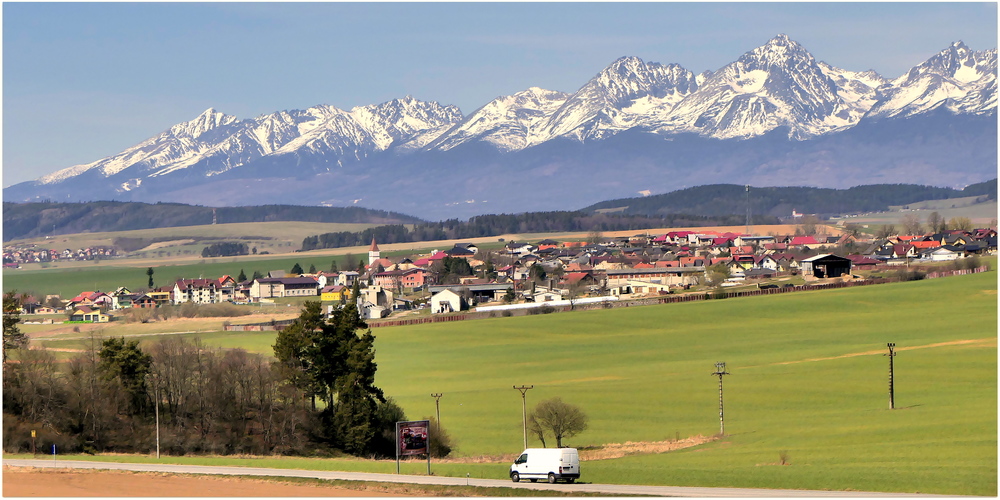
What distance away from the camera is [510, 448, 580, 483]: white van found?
4634cm

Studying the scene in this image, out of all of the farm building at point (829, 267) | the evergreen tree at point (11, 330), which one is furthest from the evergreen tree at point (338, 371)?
the farm building at point (829, 267)

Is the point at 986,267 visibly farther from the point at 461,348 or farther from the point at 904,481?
the point at 904,481

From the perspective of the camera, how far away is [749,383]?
76.4 meters

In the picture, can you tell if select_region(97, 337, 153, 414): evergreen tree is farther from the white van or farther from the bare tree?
the white van

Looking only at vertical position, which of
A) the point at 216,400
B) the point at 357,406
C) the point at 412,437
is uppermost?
the point at 412,437

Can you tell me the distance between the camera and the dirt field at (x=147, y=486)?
4359 centimetres

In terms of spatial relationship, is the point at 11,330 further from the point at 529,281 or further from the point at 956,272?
the point at 956,272

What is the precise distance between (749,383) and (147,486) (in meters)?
40.4

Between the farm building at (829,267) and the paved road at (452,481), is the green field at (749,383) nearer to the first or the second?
the paved road at (452,481)

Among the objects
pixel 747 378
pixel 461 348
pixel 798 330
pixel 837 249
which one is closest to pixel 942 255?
pixel 837 249

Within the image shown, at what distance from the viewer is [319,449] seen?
6506cm

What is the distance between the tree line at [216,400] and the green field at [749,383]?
5768 millimetres

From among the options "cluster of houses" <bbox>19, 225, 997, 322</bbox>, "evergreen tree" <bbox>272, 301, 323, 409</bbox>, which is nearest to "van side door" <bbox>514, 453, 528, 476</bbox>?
"evergreen tree" <bbox>272, 301, 323, 409</bbox>

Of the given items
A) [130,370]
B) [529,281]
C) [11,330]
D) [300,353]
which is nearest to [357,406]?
[300,353]
